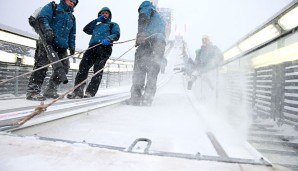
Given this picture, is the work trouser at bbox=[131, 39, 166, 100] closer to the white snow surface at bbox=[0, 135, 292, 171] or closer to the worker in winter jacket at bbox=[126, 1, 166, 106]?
the worker in winter jacket at bbox=[126, 1, 166, 106]

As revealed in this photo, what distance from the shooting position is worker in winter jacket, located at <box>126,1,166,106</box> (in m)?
4.09

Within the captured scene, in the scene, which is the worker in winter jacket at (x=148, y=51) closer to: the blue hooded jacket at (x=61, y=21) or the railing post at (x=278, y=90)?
the blue hooded jacket at (x=61, y=21)

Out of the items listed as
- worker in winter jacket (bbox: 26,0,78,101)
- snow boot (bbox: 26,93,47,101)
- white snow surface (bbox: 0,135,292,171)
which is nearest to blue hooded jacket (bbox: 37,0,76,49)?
worker in winter jacket (bbox: 26,0,78,101)

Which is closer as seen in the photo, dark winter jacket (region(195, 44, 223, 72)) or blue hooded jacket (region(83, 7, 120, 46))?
blue hooded jacket (region(83, 7, 120, 46))

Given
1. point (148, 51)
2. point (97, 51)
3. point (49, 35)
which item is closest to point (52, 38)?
point (49, 35)

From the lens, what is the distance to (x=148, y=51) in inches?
172

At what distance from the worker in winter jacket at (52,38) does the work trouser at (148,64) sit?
1244 mm

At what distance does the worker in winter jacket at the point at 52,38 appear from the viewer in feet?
12.1

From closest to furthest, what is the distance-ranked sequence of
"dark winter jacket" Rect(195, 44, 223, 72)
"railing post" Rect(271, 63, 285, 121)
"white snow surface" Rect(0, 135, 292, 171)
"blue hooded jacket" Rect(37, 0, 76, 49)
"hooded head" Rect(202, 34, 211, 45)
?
Result: 1. "white snow surface" Rect(0, 135, 292, 171)
2. "railing post" Rect(271, 63, 285, 121)
3. "blue hooded jacket" Rect(37, 0, 76, 49)
4. "dark winter jacket" Rect(195, 44, 223, 72)
5. "hooded head" Rect(202, 34, 211, 45)

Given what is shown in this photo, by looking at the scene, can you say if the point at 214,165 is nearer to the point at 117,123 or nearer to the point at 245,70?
the point at 117,123

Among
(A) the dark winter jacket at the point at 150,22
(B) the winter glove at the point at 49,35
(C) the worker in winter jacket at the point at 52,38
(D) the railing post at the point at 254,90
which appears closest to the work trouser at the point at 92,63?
(C) the worker in winter jacket at the point at 52,38

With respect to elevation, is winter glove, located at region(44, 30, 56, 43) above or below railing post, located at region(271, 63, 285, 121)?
above

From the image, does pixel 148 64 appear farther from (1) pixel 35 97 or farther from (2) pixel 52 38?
(1) pixel 35 97

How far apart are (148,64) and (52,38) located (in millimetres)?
1625
